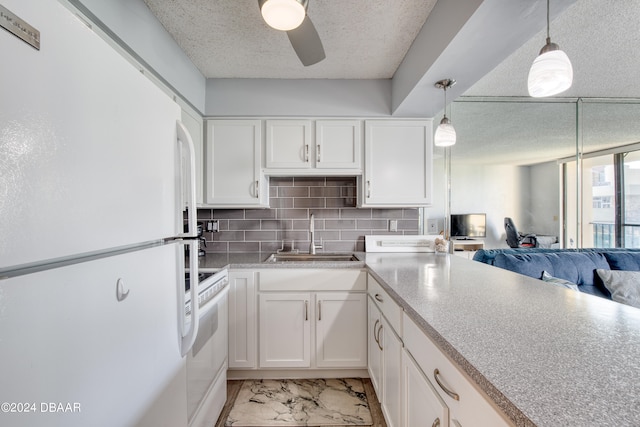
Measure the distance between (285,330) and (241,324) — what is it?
328 millimetres

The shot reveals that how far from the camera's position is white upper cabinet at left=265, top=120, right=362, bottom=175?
7.04 ft

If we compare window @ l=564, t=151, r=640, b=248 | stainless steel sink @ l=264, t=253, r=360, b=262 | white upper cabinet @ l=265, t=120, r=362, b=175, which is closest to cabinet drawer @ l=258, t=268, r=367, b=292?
stainless steel sink @ l=264, t=253, r=360, b=262

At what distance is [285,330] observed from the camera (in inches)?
75.0

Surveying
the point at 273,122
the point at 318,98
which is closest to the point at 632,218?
the point at 318,98

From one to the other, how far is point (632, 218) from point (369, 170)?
3035 millimetres

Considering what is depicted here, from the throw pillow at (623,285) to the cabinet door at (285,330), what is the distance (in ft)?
7.72

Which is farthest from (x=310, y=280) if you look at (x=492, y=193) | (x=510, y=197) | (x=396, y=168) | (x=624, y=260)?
(x=624, y=260)

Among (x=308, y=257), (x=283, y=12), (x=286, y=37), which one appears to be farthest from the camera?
(x=308, y=257)

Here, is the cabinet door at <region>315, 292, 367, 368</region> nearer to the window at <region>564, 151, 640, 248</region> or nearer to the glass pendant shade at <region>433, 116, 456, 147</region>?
the glass pendant shade at <region>433, 116, 456, 147</region>

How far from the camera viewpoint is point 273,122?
2.15 metres

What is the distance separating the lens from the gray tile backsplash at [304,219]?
94.3 inches

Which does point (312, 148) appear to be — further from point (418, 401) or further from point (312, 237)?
point (418, 401)

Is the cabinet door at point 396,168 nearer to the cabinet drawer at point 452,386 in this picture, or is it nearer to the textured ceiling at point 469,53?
the textured ceiling at point 469,53

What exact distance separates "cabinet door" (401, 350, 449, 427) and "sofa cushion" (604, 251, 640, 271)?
2459 mm
